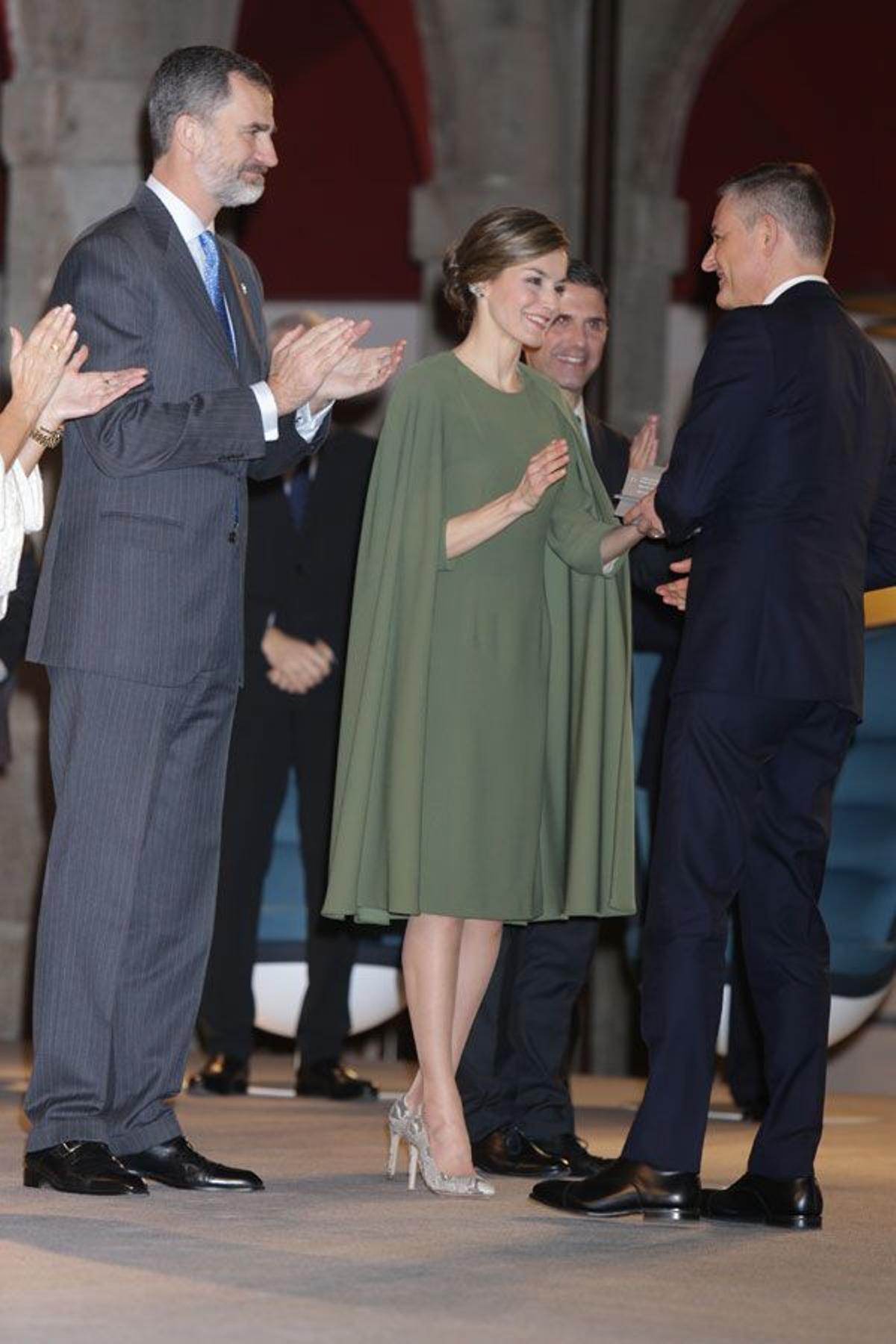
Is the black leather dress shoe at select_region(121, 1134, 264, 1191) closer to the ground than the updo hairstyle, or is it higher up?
closer to the ground

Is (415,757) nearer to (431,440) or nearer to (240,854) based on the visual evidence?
(431,440)

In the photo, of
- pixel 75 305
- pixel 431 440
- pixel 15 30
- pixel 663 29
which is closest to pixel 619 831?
pixel 431 440

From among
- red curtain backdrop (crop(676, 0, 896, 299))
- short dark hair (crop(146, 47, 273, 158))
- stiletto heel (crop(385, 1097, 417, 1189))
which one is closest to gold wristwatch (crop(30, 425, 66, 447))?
short dark hair (crop(146, 47, 273, 158))

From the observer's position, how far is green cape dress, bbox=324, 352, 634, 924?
4.04 meters

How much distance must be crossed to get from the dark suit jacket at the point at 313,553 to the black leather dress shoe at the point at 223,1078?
37.3 inches

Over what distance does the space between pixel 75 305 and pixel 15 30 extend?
12.9ft

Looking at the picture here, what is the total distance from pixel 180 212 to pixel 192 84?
20 cm

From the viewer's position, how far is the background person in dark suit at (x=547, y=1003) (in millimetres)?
4395

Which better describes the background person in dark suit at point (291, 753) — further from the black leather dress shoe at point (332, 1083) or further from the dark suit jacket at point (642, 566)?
the dark suit jacket at point (642, 566)

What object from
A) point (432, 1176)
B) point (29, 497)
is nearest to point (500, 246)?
point (29, 497)

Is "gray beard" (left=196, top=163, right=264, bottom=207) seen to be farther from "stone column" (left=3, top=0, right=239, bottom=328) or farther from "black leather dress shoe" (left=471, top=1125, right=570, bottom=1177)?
"stone column" (left=3, top=0, right=239, bottom=328)

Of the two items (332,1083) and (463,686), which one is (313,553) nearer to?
(332,1083)

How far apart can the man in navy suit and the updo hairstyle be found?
432 mm

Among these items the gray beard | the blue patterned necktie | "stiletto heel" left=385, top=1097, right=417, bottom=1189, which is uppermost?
the gray beard
